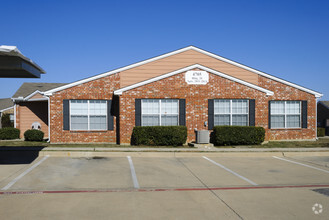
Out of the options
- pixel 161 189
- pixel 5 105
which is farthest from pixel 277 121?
pixel 5 105

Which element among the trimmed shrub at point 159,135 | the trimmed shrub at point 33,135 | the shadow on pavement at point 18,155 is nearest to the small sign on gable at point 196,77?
the trimmed shrub at point 159,135

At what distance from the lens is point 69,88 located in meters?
18.4

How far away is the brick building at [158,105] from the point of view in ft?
58.1

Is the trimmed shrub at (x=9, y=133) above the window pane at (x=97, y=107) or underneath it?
underneath

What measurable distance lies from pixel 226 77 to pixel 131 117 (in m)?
6.08

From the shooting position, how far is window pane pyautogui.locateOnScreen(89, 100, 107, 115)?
60.8 feet

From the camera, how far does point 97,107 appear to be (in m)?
18.6

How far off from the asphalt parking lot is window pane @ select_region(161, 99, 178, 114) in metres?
5.77

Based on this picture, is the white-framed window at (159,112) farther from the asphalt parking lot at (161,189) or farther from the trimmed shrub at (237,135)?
the asphalt parking lot at (161,189)

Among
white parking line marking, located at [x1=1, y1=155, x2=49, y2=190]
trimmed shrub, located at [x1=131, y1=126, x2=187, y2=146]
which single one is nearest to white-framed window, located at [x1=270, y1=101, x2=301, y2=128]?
trimmed shrub, located at [x1=131, y1=126, x2=187, y2=146]

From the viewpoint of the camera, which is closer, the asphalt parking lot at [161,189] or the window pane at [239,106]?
the asphalt parking lot at [161,189]

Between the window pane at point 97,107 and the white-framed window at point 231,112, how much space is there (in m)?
6.65

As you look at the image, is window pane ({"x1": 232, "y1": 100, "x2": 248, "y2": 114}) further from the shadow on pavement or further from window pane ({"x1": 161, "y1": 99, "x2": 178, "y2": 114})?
the shadow on pavement

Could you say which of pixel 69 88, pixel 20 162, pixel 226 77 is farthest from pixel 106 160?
pixel 226 77
